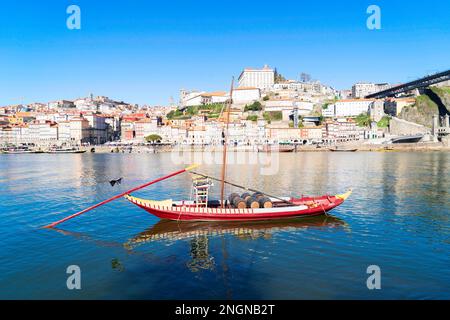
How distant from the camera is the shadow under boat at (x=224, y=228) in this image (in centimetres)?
1772

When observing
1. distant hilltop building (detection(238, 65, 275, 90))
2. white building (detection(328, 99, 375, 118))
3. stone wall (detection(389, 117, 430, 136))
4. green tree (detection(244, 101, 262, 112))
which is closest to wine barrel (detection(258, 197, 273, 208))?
stone wall (detection(389, 117, 430, 136))

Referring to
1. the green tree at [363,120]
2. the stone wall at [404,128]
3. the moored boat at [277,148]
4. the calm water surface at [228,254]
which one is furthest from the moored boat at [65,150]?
the stone wall at [404,128]

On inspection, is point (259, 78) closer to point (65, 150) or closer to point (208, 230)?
point (65, 150)

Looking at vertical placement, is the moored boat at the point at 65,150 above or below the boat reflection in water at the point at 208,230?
above

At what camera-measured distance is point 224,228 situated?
1908 centimetres

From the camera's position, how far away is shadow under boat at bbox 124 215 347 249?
58.1 feet

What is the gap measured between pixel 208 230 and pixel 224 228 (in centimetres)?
89

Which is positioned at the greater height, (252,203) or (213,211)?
(252,203)

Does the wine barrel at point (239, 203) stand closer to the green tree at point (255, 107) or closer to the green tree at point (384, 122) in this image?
the green tree at point (384, 122)

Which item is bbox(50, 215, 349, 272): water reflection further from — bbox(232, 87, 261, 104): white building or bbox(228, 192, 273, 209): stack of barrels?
bbox(232, 87, 261, 104): white building

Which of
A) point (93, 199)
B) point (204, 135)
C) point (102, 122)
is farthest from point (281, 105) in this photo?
point (93, 199)

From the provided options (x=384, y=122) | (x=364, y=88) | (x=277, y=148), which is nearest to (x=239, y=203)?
(x=277, y=148)

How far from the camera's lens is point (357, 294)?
1136 cm
